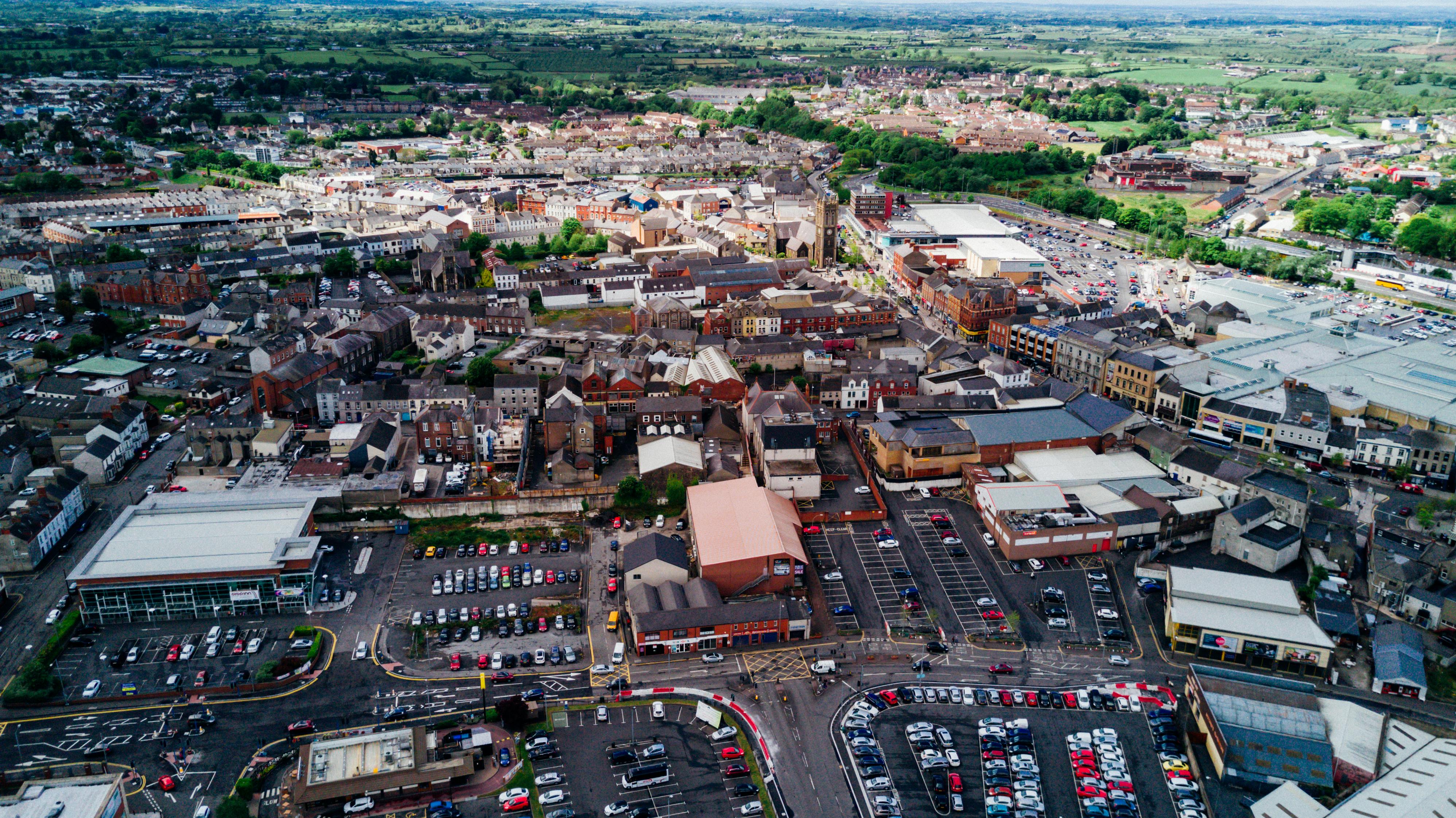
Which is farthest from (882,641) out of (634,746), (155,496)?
(155,496)

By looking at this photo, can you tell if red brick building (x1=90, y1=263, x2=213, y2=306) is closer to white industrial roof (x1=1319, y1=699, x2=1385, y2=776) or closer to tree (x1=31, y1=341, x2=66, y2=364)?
tree (x1=31, y1=341, x2=66, y2=364)

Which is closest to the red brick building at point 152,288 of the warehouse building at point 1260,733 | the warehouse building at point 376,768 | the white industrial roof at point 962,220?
the warehouse building at point 376,768

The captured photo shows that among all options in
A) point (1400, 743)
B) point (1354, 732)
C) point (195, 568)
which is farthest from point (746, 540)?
point (1400, 743)

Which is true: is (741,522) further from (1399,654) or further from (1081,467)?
(1399,654)

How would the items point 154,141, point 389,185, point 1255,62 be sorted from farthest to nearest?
1. point 1255,62
2. point 154,141
3. point 389,185

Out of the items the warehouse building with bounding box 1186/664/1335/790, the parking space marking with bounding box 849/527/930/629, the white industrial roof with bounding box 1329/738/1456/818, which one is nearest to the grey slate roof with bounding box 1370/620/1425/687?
the warehouse building with bounding box 1186/664/1335/790

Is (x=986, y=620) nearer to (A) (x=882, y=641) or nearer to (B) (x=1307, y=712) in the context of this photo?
(A) (x=882, y=641)
